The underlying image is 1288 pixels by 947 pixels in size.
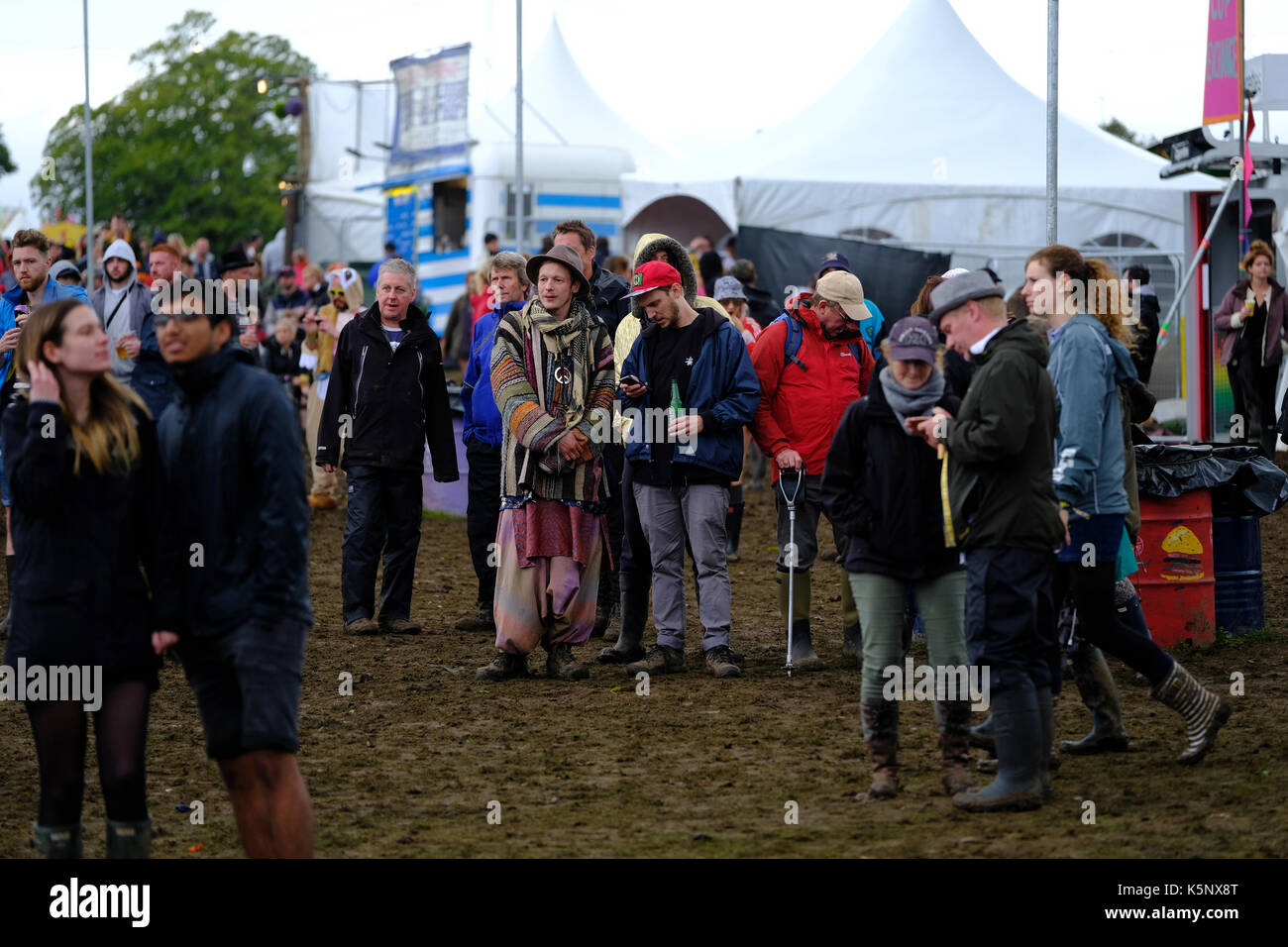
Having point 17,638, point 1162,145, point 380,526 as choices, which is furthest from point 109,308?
point 1162,145

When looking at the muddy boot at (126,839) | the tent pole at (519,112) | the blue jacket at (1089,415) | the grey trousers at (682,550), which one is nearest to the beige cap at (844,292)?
the grey trousers at (682,550)

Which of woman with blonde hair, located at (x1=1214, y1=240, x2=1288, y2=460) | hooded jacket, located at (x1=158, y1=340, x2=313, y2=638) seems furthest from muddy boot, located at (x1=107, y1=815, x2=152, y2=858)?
woman with blonde hair, located at (x1=1214, y1=240, x2=1288, y2=460)

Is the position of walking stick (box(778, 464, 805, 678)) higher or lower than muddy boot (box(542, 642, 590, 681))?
higher

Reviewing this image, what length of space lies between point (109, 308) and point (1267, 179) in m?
12.7

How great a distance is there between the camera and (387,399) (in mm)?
10367

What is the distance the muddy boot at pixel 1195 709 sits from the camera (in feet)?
22.2

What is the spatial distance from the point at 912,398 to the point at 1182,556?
330cm

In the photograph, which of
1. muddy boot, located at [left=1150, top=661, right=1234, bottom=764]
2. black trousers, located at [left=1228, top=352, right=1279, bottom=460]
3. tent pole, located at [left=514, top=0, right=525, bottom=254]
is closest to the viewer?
muddy boot, located at [left=1150, top=661, right=1234, bottom=764]

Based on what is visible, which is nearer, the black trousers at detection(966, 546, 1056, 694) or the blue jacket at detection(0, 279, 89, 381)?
the black trousers at detection(966, 546, 1056, 694)

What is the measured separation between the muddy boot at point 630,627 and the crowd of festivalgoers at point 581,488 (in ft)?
0.06

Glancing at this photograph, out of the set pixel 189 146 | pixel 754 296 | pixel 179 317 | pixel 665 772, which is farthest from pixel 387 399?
pixel 189 146

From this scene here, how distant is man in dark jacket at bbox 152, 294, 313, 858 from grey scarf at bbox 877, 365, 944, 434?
2.33 metres

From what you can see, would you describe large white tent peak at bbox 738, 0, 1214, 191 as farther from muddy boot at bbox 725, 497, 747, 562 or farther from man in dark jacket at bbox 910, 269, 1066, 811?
man in dark jacket at bbox 910, 269, 1066, 811

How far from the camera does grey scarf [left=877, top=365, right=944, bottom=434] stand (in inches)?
249
